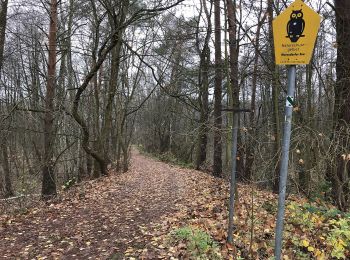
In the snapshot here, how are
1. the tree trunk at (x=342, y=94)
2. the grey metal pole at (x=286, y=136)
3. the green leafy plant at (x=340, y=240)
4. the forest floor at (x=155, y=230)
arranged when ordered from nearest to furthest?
the grey metal pole at (x=286, y=136)
the green leafy plant at (x=340, y=240)
the forest floor at (x=155, y=230)
the tree trunk at (x=342, y=94)

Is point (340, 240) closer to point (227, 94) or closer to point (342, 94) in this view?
point (342, 94)

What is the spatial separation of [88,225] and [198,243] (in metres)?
2.98

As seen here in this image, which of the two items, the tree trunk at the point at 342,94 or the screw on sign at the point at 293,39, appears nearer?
the screw on sign at the point at 293,39

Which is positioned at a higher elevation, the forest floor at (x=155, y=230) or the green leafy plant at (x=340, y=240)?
the green leafy plant at (x=340, y=240)

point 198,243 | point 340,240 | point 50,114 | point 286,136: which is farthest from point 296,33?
point 50,114

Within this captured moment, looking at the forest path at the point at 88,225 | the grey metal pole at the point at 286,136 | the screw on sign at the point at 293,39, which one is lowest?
the forest path at the point at 88,225

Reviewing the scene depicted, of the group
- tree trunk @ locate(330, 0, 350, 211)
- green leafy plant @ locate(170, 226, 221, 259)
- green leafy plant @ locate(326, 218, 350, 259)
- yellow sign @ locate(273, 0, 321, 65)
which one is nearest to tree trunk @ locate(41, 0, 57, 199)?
green leafy plant @ locate(170, 226, 221, 259)

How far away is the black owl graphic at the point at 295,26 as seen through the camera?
3021mm

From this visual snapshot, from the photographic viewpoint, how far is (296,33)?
304 centimetres

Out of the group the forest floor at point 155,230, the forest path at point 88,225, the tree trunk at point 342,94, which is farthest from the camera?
the tree trunk at point 342,94

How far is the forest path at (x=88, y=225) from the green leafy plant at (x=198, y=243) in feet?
2.16

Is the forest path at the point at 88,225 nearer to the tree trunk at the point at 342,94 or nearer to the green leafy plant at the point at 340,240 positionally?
the green leafy plant at the point at 340,240

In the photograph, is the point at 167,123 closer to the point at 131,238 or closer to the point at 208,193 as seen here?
the point at 208,193

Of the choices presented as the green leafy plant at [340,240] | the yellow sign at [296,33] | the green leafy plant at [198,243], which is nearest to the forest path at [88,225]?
the green leafy plant at [198,243]
